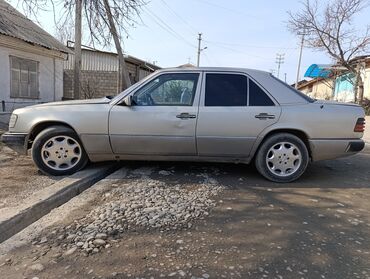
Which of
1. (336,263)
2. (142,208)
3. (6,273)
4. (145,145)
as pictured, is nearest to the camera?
(6,273)

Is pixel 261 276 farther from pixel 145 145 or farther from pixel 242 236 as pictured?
pixel 145 145

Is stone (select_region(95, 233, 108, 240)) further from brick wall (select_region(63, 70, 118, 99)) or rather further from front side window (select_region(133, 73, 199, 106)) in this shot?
brick wall (select_region(63, 70, 118, 99))

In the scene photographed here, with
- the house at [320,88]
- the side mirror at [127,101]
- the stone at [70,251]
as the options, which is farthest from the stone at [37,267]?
the house at [320,88]

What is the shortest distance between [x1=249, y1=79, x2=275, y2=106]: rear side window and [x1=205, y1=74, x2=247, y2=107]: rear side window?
0.29 ft

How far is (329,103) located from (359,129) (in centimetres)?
58

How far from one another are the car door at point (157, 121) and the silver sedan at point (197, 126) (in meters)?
0.01

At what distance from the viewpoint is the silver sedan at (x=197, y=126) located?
17.4 ft

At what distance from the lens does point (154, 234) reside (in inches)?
135

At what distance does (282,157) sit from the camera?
213 inches

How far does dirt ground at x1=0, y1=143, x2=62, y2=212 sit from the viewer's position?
4357mm

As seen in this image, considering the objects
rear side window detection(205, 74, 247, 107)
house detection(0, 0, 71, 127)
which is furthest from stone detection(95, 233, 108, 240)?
house detection(0, 0, 71, 127)

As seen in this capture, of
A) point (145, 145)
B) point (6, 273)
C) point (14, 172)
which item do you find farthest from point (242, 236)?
point (14, 172)

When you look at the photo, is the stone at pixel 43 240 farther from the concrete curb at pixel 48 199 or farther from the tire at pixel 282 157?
the tire at pixel 282 157

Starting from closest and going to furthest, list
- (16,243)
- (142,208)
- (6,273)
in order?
(6,273) → (16,243) → (142,208)
